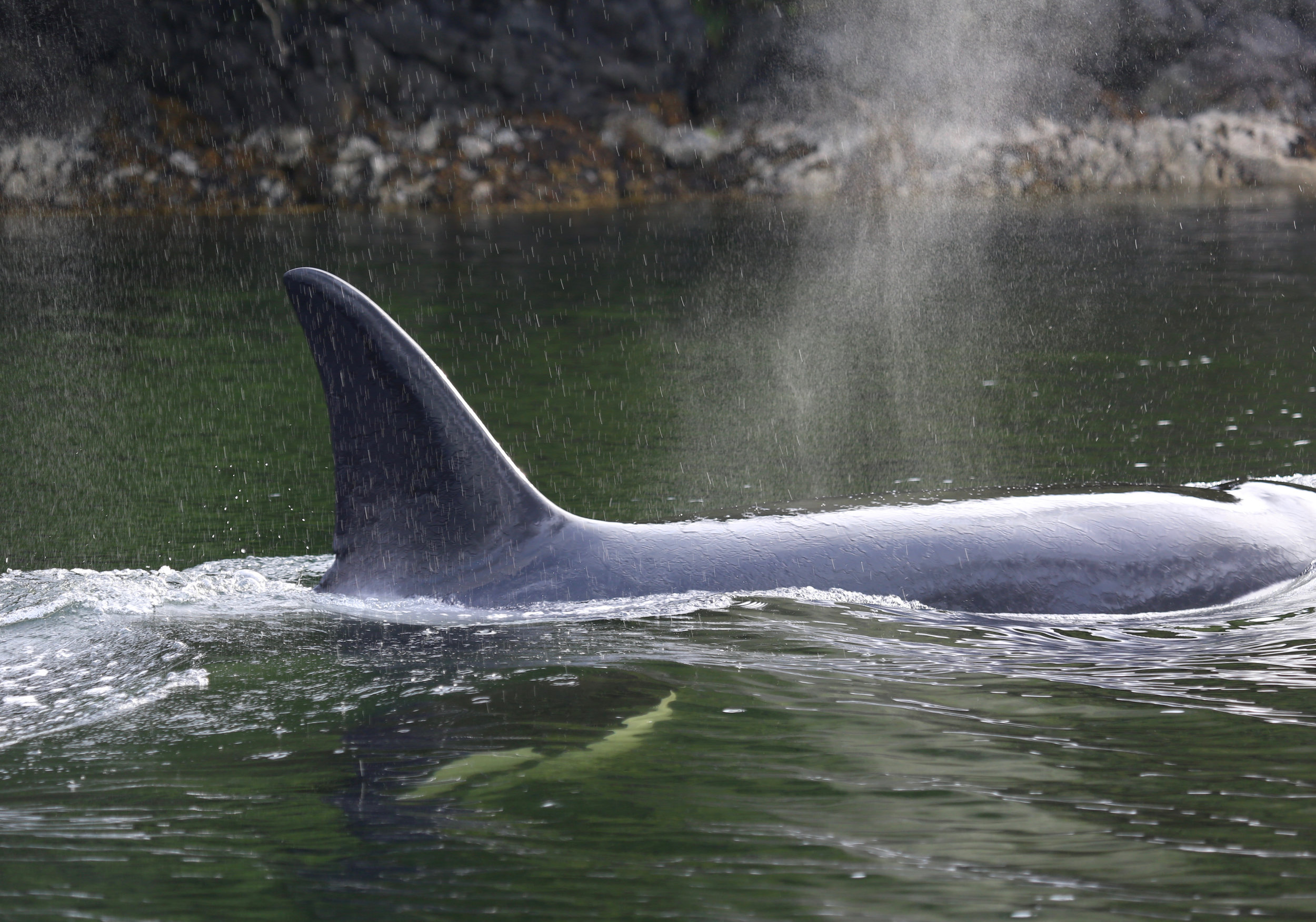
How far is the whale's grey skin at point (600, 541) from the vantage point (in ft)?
18.8

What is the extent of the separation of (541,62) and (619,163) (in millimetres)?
4375

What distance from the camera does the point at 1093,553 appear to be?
615 cm

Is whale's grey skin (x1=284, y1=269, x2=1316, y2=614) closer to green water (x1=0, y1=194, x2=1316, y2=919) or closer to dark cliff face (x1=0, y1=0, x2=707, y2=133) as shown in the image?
green water (x1=0, y1=194, x2=1316, y2=919)

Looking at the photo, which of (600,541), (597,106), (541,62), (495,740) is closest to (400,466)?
(600,541)

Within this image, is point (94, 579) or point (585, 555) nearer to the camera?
point (585, 555)

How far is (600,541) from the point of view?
6074 millimetres

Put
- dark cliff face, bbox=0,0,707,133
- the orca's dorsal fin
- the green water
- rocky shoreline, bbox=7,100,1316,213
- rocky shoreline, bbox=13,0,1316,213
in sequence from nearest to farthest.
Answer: the green water → the orca's dorsal fin → rocky shoreline, bbox=7,100,1316,213 → rocky shoreline, bbox=13,0,1316,213 → dark cliff face, bbox=0,0,707,133

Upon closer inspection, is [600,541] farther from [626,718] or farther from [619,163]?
[619,163]

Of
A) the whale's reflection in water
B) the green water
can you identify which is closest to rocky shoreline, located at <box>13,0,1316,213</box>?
the green water

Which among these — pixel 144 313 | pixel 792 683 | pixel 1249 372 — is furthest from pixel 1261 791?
pixel 144 313

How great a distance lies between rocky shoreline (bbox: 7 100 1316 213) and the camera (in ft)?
126

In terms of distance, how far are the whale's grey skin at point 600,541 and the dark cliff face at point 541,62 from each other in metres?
35.3

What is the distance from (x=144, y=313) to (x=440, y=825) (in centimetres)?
1615

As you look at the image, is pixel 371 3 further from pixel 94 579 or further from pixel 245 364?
pixel 94 579
